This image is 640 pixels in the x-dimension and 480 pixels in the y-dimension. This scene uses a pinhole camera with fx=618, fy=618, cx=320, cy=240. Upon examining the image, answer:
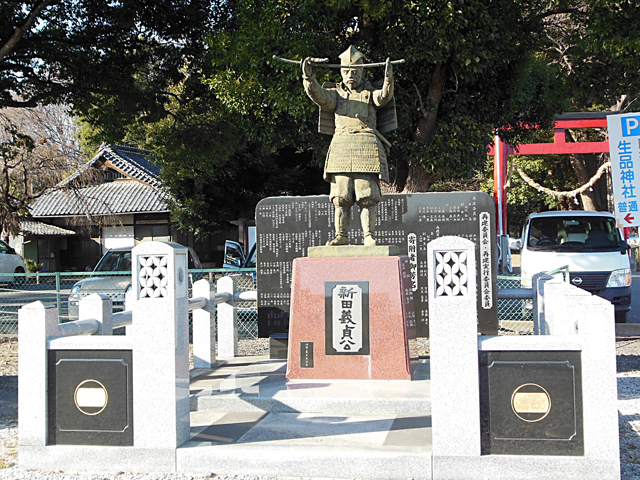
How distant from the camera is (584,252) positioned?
10.4 m

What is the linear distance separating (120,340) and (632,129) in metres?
8.50

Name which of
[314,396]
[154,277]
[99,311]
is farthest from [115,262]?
[154,277]

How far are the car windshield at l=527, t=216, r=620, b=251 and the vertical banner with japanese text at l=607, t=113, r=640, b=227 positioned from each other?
5.01 ft

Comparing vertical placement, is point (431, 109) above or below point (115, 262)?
above

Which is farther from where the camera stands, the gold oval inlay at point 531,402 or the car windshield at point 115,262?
the car windshield at point 115,262

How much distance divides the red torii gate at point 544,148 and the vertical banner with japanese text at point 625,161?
4158mm

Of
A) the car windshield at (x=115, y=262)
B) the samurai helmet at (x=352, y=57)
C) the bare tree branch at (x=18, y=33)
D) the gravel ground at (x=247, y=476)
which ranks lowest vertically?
the gravel ground at (x=247, y=476)

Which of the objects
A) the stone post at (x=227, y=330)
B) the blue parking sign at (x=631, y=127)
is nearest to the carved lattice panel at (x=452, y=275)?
the stone post at (x=227, y=330)

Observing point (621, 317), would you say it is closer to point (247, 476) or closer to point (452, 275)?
point (452, 275)

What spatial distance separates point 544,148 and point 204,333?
55.0ft

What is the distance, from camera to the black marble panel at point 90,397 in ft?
13.8

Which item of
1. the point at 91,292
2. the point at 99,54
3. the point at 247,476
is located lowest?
the point at 247,476

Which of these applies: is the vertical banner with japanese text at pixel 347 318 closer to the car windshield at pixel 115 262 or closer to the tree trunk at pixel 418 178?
the tree trunk at pixel 418 178

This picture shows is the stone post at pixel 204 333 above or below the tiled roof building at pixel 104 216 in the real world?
below
